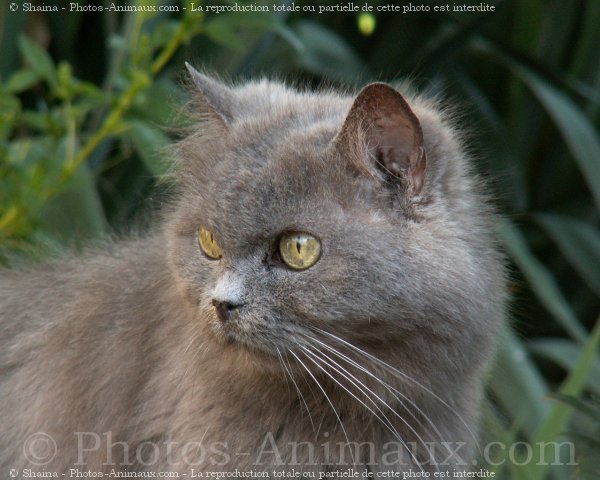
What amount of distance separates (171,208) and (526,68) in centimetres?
234

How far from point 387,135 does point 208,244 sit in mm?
430

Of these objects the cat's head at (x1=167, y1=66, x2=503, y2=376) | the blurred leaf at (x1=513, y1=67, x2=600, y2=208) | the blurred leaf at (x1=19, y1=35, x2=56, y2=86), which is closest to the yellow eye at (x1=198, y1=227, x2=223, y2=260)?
the cat's head at (x1=167, y1=66, x2=503, y2=376)

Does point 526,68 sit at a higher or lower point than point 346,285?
higher

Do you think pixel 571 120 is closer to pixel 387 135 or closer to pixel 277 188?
pixel 387 135

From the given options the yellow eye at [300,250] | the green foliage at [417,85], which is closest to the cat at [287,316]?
the yellow eye at [300,250]

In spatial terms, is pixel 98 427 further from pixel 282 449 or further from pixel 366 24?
pixel 366 24

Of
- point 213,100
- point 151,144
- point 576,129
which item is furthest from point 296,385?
point 576,129

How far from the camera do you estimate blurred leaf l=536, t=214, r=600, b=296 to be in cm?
418

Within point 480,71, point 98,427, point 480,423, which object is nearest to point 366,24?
point 480,423

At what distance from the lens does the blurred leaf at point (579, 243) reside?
4184mm

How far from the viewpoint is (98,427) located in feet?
7.79

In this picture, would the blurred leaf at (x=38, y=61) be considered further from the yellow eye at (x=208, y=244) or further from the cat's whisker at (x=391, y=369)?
the cat's whisker at (x=391, y=369)

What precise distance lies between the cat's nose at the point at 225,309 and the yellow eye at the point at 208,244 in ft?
0.45

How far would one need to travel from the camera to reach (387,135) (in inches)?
80.0
